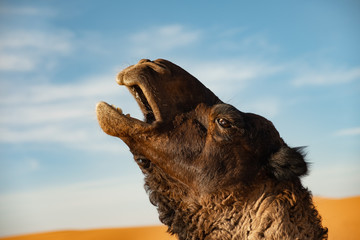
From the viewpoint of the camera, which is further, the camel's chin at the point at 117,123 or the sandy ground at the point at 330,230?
the sandy ground at the point at 330,230

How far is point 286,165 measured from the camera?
17.1 ft

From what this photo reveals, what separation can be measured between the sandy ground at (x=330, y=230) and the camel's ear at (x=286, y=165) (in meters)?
19.3

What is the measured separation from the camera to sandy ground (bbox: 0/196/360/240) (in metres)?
25.4

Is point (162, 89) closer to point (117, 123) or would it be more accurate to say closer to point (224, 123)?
point (117, 123)

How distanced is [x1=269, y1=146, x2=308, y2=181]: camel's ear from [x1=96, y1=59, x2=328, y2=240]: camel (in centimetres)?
1

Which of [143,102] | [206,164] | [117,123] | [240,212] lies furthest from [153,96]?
[240,212]

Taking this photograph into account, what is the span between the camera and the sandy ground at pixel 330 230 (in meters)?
25.4

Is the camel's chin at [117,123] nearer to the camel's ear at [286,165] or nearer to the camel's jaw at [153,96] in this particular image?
the camel's jaw at [153,96]

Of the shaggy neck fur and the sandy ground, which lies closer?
the shaggy neck fur

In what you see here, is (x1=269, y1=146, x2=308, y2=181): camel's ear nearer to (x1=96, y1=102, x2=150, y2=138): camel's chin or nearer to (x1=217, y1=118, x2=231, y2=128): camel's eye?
(x1=217, y1=118, x2=231, y2=128): camel's eye

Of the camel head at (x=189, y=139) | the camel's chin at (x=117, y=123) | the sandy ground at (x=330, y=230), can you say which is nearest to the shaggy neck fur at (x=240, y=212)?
the camel head at (x=189, y=139)

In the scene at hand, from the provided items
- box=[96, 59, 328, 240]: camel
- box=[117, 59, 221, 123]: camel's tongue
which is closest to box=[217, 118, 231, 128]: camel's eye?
box=[96, 59, 328, 240]: camel

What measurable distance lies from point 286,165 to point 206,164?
839 millimetres

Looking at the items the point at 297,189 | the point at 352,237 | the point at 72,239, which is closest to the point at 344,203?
the point at 352,237
